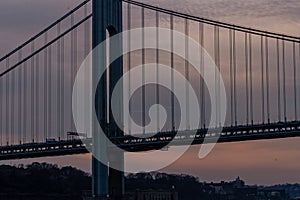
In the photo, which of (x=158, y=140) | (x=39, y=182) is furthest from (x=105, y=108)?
(x=39, y=182)

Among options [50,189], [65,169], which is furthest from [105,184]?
[65,169]

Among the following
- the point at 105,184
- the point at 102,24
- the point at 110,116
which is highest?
the point at 102,24

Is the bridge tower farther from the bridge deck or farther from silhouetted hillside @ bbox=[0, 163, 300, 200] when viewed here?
silhouetted hillside @ bbox=[0, 163, 300, 200]

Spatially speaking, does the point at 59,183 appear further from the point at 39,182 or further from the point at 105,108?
the point at 105,108

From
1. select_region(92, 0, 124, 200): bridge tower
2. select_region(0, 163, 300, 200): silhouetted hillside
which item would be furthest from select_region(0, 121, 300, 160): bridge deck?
select_region(0, 163, 300, 200): silhouetted hillside

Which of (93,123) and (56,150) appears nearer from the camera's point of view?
(93,123)

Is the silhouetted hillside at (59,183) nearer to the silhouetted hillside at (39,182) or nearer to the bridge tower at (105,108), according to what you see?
the silhouetted hillside at (39,182)

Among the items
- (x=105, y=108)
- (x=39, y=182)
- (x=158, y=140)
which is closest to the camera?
(x=105, y=108)

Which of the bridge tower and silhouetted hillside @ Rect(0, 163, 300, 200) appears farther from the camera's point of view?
silhouetted hillside @ Rect(0, 163, 300, 200)

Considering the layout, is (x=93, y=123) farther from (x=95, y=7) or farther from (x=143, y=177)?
(x=143, y=177)

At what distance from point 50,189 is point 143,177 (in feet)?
62.0

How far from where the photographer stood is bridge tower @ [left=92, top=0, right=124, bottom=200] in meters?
43.0

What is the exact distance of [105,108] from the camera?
43562 millimetres

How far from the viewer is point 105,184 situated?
43031mm
